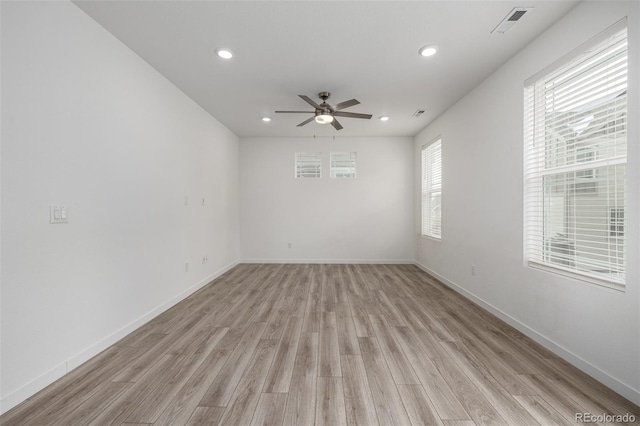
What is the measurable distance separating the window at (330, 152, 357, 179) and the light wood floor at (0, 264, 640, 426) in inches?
132

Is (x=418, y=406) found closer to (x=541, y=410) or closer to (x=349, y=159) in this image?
(x=541, y=410)

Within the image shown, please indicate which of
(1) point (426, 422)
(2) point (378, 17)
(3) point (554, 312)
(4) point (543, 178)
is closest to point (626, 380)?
(3) point (554, 312)

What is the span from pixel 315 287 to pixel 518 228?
268 centimetres

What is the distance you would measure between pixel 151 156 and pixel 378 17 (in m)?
2.67

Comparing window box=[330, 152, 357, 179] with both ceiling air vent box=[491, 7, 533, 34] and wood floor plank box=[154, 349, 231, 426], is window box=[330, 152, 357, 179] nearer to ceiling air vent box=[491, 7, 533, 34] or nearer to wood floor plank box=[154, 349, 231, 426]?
ceiling air vent box=[491, 7, 533, 34]

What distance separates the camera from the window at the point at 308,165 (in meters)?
5.81

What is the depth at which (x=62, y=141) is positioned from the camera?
6.22ft

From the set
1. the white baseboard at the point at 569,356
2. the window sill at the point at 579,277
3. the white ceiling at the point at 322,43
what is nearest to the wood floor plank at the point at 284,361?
the white baseboard at the point at 569,356

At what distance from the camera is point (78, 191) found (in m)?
2.02

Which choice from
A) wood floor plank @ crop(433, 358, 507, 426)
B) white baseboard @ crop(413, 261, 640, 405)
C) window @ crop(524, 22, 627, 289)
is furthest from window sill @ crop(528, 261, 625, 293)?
wood floor plank @ crop(433, 358, 507, 426)

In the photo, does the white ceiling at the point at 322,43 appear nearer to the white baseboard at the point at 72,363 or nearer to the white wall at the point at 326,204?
the white wall at the point at 326,204

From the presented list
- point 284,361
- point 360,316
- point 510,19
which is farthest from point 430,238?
point 284,361

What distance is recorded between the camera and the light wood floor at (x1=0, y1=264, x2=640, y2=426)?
4.92 feet

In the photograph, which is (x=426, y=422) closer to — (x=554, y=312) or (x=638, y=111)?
(x=554, y=312)
